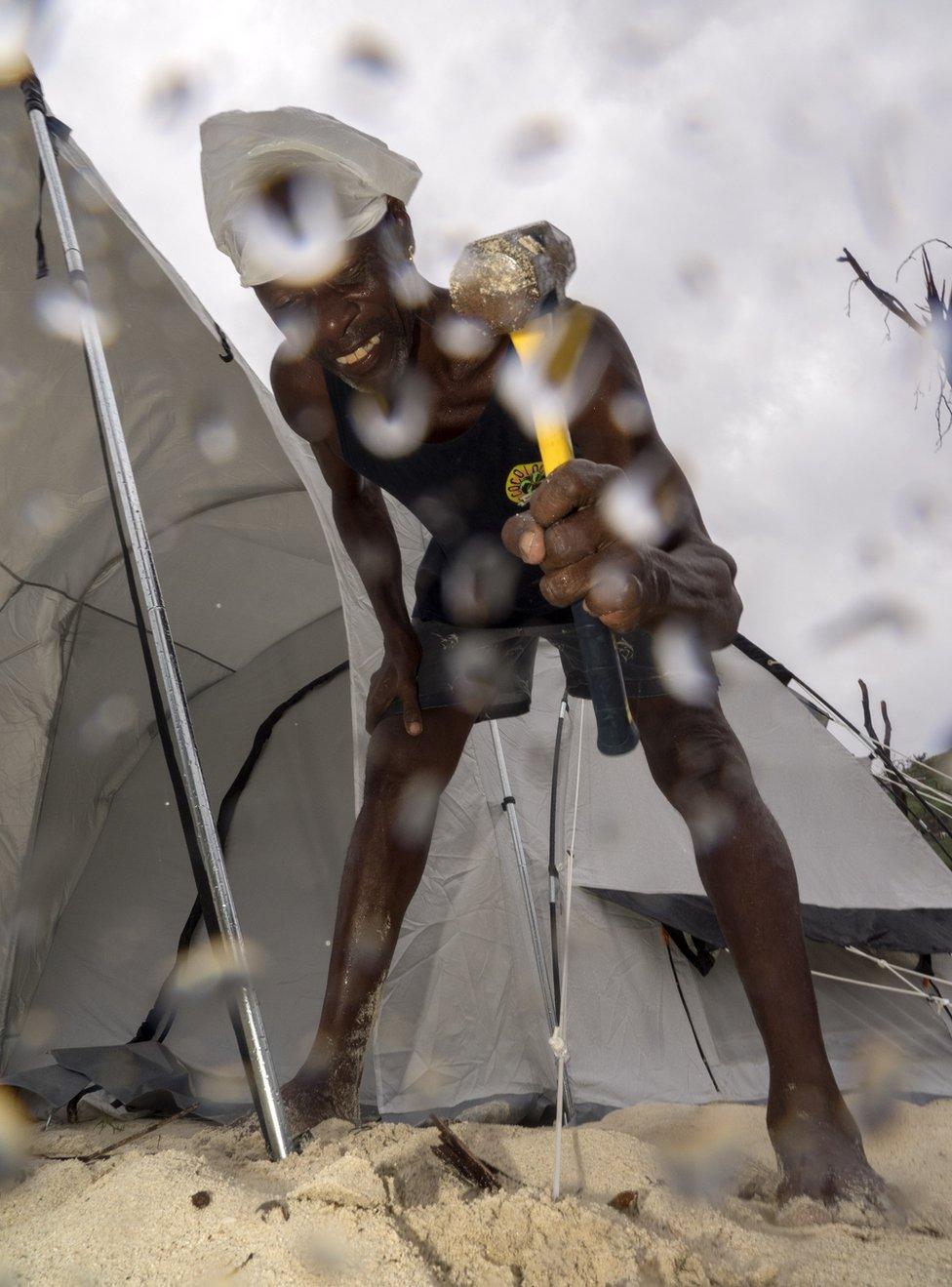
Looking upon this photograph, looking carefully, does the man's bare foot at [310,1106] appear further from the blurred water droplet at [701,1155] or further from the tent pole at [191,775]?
the blurred water droplet at [701,1155]

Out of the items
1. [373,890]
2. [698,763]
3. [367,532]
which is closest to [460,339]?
[367,532]

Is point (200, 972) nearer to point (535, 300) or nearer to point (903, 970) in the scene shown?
point (903, 970)

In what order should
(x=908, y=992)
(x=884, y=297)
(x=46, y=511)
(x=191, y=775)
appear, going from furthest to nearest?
1. (x=884, y=297)
2. (x=46, y=511)
3. (x=908, y=992)
4. (x=191, y=775)

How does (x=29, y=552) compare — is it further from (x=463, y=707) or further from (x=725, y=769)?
(x=725, y=769)

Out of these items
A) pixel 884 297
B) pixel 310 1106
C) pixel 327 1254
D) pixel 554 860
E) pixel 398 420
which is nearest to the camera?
pixel 327 1254

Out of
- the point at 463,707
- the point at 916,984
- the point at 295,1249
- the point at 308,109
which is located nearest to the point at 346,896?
the point at 463,707

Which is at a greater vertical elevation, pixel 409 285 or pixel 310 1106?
pixel 409 285

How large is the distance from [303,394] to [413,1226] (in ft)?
4.45

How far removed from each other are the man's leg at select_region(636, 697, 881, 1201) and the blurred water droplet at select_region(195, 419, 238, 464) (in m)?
1.53

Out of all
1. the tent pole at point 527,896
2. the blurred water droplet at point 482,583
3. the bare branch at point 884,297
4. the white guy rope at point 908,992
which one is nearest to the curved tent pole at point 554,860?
the tent pole at point 527,896

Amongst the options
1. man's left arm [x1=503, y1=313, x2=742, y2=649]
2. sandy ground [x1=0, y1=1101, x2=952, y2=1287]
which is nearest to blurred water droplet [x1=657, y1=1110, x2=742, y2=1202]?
sandy ground [x1=0, y1=1101, x2=952, y2=1287]

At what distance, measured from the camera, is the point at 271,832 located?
8.88 ft

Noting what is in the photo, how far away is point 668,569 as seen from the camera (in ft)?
2.98

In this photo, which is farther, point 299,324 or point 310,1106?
point 299,324
